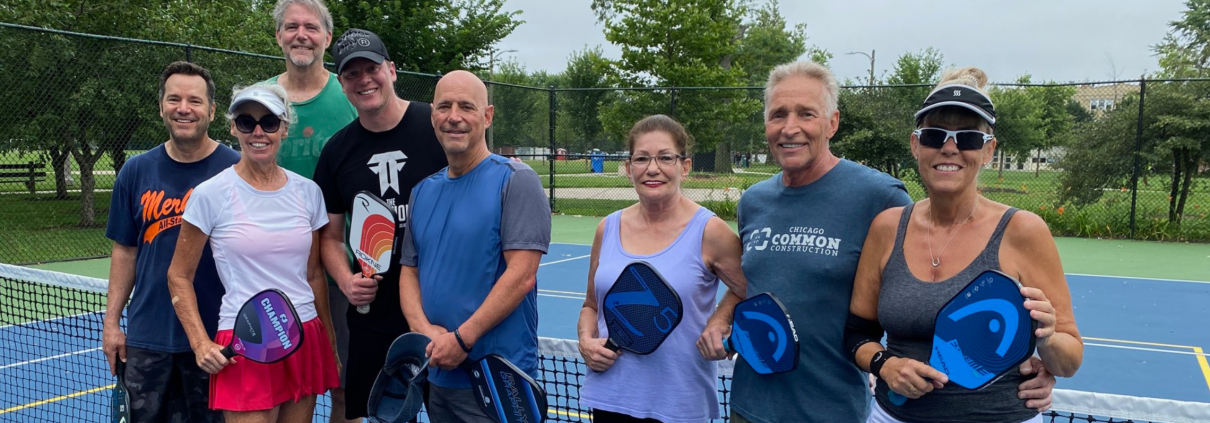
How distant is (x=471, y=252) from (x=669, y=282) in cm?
66

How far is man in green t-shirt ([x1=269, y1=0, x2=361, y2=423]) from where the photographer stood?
351 centimetres

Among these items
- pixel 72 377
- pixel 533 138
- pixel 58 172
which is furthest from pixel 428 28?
pixel 72 377

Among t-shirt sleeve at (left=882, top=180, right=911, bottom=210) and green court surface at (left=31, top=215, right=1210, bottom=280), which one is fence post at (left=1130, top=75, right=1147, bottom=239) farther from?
t-shirt sleeve at (left=882, top=180, right=911, bottom=210)

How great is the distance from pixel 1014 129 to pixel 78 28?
21.5m

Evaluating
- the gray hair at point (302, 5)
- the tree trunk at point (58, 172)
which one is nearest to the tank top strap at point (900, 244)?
the gray hair at point (302, 5)

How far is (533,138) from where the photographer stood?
17219mm

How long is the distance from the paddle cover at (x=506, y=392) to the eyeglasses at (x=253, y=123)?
3.70ft

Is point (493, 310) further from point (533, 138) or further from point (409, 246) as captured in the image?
point (533, 138)

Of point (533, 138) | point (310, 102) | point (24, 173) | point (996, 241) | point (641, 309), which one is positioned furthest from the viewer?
point (533, 138)

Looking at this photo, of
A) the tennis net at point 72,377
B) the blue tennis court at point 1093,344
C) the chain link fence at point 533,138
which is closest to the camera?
the tennis net at point 72,377

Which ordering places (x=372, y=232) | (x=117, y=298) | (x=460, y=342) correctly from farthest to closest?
1. (x=117, y=298)
2. (x=372, y=232)
3. (x=460, y=342)

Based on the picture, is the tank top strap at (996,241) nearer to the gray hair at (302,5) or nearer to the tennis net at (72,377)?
the tennis net at (72,377)

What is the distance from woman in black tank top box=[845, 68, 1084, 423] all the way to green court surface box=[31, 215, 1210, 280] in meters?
9.48

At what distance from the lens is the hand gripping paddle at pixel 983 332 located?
1.82 meters
